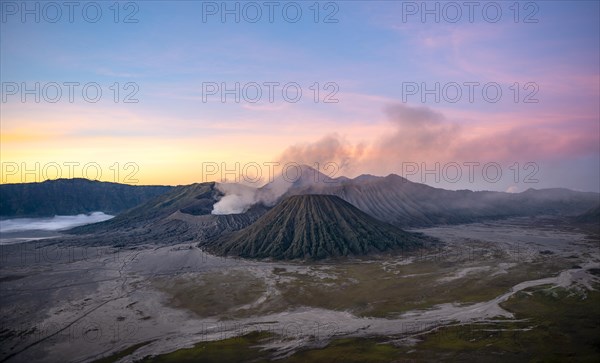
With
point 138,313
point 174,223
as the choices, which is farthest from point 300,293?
point 174,223

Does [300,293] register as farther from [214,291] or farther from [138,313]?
[138,313]

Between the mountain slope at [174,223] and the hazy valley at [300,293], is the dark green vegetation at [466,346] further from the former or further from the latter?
the mountain slope at [174,223]

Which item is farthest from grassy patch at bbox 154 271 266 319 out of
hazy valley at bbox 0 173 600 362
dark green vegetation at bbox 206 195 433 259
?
dark green vegetation at bbox 206 195 433 259

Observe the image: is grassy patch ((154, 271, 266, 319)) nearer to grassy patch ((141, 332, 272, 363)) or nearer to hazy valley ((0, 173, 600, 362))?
hazy valley ((0, 173, 600, 362))

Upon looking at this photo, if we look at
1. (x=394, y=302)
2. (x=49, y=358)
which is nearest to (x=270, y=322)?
(x=394, y=302)

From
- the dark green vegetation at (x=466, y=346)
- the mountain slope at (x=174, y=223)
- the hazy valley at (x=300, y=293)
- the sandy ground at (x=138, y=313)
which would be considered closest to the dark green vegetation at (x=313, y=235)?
the hazy valley at (x=300, y=293)

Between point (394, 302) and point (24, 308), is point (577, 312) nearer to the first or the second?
point (394, 302)
